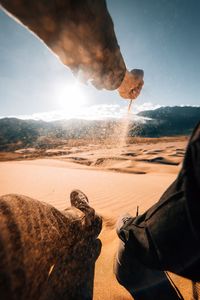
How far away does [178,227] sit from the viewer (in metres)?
1.16

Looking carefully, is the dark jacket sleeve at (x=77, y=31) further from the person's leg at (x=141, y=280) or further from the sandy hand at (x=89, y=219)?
the sandy hand at (x=89, y=219)

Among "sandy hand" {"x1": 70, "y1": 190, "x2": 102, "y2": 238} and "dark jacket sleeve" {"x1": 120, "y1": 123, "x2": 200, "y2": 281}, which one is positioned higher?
"dark jacket sleeve" {"x1": 120, "y1": 123, "x2": 200, "y2": 281}

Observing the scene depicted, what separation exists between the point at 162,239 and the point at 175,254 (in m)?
0.11

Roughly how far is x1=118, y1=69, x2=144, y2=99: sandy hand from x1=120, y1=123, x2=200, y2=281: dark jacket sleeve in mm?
712

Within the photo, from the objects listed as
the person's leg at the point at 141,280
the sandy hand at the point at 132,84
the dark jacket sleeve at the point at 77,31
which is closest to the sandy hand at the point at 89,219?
the person's leg at the point at 141,280

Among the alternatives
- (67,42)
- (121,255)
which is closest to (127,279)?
(121,255)

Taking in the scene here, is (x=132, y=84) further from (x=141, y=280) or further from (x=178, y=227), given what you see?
(x=141, y=280)

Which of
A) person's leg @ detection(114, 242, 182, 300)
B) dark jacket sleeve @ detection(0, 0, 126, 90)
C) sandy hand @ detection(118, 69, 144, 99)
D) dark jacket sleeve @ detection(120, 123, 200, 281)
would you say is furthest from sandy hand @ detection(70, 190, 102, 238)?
dark jacket sleeve @ detection(0, 0, 126, 90)

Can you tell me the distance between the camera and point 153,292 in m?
1.94

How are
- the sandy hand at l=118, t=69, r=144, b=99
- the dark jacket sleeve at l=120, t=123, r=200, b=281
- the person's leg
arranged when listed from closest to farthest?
the dark jacket sleeve at l=120, t=123, r=200, b=281, the sandy hand at l=118, t=69, r=144, b=99, the person's leg

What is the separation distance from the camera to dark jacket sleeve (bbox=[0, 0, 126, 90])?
0.89m

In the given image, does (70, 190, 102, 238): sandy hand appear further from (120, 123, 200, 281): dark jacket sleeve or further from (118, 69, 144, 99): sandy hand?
(118, 69, 144, 99): sandy hand

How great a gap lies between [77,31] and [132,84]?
2.32 feet

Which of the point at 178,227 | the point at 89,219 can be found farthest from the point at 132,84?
the point at 89,219
